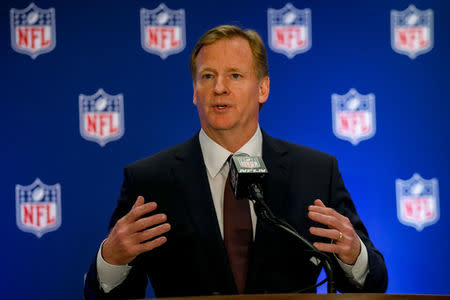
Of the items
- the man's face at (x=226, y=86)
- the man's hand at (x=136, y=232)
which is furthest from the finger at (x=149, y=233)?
the man's face at (x=226, y=86)

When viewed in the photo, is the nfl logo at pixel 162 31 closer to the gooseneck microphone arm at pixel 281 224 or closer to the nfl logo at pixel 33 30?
the nfl logo at pixel 33 30

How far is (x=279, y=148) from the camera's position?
1.71 meters

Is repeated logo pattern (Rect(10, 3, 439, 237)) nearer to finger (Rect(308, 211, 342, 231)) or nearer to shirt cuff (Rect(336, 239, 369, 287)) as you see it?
shirt cuff (Rect(336, 239, 369, 287))

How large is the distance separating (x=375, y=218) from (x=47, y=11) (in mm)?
1968

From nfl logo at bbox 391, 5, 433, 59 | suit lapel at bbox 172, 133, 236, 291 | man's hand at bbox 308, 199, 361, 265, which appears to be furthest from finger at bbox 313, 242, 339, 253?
nfl logo at bbox 391, 5, 433, 59

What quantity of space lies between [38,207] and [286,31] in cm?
152

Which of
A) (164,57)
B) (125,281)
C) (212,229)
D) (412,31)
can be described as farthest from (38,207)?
(412,31)

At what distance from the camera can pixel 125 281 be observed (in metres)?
1.47

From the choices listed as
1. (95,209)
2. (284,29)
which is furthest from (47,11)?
(284,29)

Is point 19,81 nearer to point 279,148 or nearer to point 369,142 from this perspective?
point 279,148

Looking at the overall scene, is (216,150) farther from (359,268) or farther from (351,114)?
(351,114)

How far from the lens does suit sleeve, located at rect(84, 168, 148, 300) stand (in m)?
1.42

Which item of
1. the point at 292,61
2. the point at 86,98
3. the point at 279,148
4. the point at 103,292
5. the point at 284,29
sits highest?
the point at 284,29

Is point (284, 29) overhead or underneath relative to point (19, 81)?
overhead
